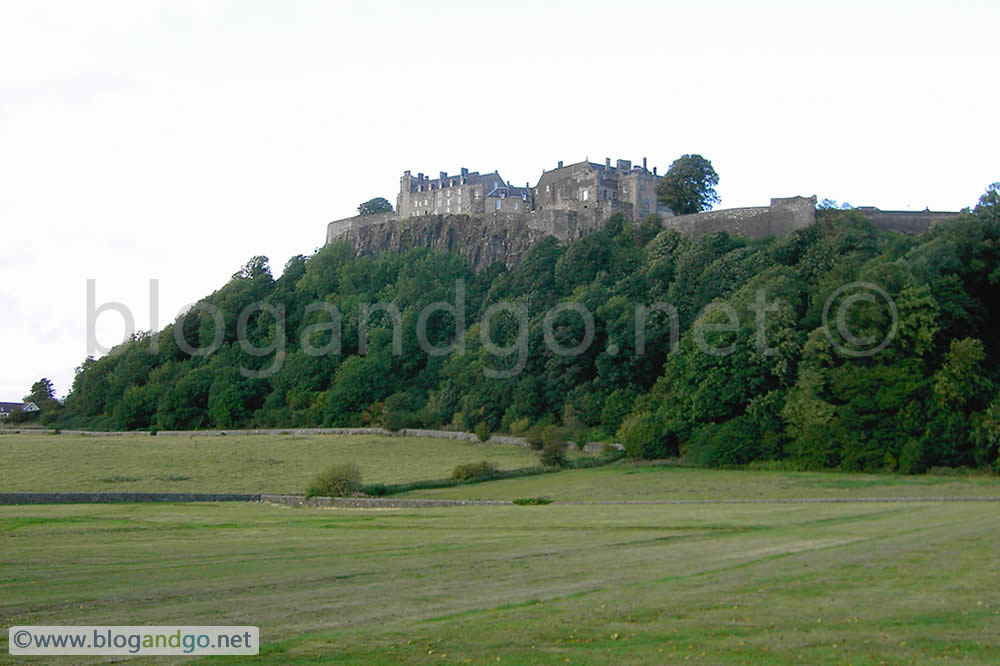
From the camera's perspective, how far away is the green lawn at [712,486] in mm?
39719

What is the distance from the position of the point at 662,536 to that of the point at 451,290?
224 ft

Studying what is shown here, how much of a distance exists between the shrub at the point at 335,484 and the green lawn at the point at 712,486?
2.61 m

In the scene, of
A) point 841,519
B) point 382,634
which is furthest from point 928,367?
point 382,634

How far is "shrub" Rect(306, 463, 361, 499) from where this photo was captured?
4384 cm

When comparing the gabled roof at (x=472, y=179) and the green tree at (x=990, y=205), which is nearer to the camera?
the green tree at (x=990, y=205)

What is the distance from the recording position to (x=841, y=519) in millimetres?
27781

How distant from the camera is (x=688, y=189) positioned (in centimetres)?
8731

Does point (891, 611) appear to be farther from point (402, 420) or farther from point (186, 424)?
point (186, 424)

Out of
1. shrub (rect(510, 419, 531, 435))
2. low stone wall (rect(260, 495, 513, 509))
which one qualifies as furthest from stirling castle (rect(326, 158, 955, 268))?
low stone wall (rect(260, 495, 513, 509))

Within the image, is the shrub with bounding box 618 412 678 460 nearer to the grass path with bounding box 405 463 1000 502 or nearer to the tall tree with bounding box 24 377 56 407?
the grass path with bounding box 405 463 1000 502

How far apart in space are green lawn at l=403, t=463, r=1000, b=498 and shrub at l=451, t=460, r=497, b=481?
3.45ft

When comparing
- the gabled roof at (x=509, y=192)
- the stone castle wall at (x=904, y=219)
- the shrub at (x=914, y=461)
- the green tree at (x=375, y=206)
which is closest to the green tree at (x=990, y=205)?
the stone castle wall at (x=904, y=219)

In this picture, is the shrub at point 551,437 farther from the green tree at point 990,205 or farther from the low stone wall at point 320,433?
the green tree at point 990,205

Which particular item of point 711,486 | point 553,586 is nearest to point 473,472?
point 711,486
